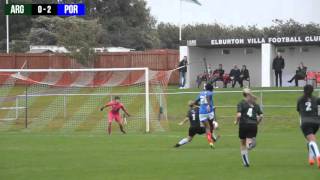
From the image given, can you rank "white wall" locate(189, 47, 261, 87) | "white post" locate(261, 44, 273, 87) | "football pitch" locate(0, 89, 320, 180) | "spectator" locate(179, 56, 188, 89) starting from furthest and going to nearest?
1. "white wall" locate(189, 47, 261, 87)
2. "white post" locate(261, 44, 273, 87)
3. "spectator" locate(179, 56, 188, 89)
4. "football pitch" locate(0, 89, 320, 180)

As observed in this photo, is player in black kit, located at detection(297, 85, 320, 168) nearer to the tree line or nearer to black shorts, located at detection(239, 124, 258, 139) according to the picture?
black shorts, located at detection(239, 124, 258, 139)

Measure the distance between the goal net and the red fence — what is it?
10650mm

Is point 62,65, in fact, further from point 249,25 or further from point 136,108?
point 249,25

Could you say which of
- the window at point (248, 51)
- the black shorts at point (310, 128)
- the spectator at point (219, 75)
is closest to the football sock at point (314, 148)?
the black shorts at point (310, 128)

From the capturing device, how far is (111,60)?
50.7 m

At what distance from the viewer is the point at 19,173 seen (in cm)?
1530

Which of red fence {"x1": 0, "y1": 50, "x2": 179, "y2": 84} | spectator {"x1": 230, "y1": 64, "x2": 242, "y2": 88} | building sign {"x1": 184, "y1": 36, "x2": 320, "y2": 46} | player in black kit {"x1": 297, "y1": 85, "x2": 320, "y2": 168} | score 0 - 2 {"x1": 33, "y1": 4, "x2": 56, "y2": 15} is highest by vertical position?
building sign {"x1": 184, "y1": 36, "x2": 320, "y2": 46}

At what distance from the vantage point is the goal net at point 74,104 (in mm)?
32156

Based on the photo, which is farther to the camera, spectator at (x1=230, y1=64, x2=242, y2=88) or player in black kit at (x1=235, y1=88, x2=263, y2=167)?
spectator at (x1=230, y1=64, x2=242, y2=88)

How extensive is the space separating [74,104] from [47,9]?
14240mm

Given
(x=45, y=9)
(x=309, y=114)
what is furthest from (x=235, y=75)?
(x=309, y=114)

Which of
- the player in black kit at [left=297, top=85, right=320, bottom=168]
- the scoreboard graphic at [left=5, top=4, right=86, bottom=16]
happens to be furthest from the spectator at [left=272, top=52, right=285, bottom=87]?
the player in black kit at [left=297, top=85, right=320, bottom=168]

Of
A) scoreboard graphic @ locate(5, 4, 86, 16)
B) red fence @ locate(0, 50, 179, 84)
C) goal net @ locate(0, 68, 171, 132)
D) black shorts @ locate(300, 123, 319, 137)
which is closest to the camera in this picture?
black shorts @ locate(300, 123, 319, 137)

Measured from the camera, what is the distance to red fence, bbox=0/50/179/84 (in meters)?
49.1
